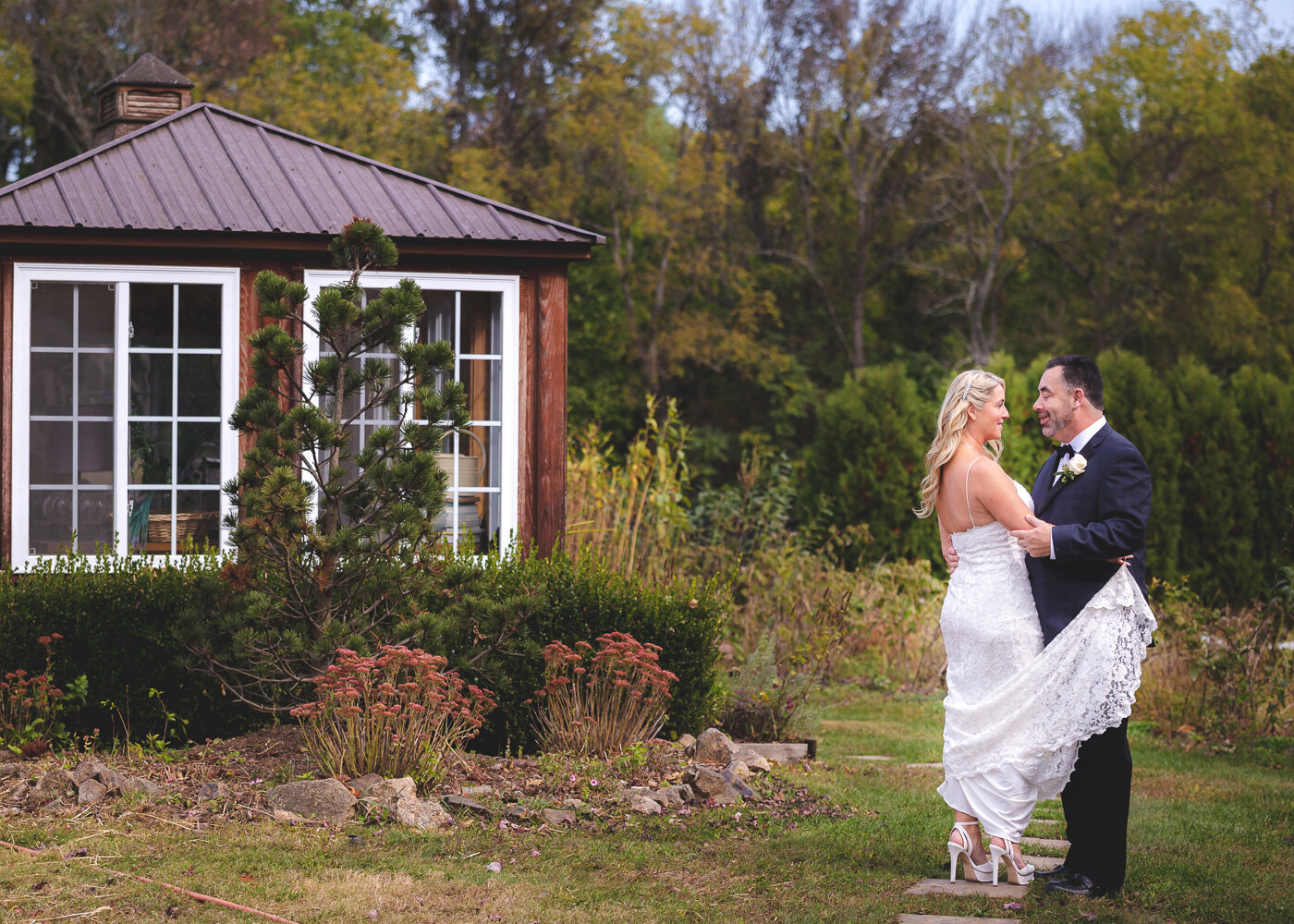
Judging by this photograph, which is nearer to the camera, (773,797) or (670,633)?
(773,797)

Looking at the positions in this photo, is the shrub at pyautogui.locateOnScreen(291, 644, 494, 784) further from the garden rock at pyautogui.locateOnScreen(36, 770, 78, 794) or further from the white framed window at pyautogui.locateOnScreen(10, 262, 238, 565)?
the white framed window at pyautogui.locateOnScreen(10, 262, 238, 565)

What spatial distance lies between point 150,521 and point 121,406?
0.67m

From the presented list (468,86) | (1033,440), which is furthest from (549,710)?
(468,86)

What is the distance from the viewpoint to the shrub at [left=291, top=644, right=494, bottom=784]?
4.96 m

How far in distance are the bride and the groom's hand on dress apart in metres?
0.03

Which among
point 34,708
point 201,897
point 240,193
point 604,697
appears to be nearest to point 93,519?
point 34,708

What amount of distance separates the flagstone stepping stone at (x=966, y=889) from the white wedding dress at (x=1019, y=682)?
18 cm

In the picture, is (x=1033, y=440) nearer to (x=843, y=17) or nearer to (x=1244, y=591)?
(x=1244, y=591)

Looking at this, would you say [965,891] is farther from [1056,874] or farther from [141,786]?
[141,786]

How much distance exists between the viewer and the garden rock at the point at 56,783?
4805 mm

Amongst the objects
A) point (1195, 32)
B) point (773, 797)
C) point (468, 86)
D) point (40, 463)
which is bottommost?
point (773, 797)

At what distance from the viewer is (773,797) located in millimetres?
5328

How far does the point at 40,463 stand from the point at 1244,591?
10117 millimetres

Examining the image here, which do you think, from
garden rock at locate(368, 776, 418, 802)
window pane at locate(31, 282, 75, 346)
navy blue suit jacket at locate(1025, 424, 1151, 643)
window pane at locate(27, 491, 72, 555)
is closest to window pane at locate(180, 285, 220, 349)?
window pane at locate(31, 282, 75, 346)
